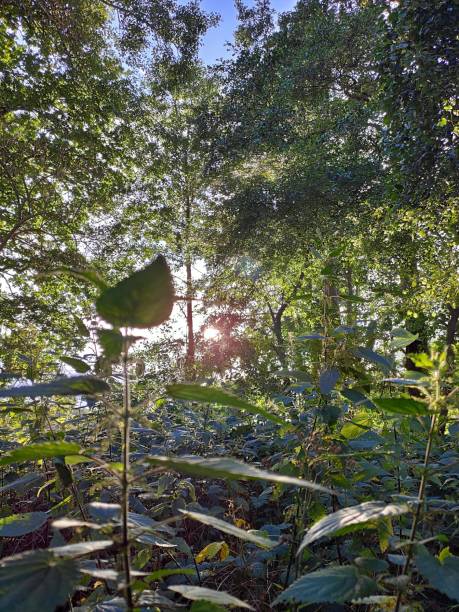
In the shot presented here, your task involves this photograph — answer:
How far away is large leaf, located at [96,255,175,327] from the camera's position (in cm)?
56

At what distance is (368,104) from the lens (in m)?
10.8

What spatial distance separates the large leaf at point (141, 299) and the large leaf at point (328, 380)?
0.75 metres

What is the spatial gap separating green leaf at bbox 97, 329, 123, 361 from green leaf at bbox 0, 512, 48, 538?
508mm

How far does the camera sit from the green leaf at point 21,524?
87 centimetres

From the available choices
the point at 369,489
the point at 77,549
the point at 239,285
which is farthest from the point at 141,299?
the point at 239,285

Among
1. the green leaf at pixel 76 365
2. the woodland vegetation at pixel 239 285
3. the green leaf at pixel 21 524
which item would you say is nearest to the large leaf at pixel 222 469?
the woodland vegetation at pixel 239 285

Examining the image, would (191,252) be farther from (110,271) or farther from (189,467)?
(189,467)

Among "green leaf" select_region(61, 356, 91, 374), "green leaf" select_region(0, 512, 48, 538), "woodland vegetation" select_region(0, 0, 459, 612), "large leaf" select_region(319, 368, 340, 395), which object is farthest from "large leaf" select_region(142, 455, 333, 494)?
"large leaf" select_region(319, 368, 340, 395)

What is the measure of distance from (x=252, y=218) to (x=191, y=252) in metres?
4.92

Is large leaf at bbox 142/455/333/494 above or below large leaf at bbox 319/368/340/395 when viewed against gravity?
below

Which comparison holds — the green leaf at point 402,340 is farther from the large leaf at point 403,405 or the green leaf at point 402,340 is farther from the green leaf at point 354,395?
the large leaf at point 403,405

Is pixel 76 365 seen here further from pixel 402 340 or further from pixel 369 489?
pixel 369 489

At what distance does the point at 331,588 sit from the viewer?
2.38ft

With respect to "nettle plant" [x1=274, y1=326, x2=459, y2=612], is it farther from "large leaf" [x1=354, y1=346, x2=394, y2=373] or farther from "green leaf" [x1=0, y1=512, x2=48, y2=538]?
"green leaf" [x1=0, y1=512, x2=48, y2=538]
